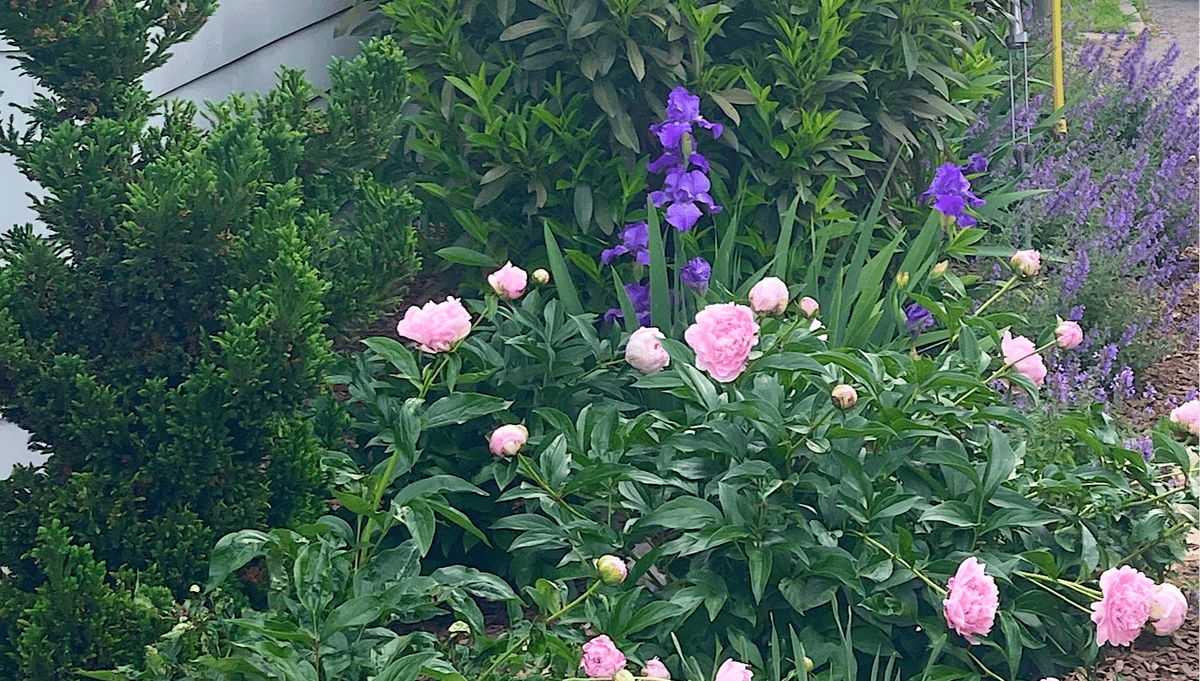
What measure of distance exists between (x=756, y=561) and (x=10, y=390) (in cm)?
125

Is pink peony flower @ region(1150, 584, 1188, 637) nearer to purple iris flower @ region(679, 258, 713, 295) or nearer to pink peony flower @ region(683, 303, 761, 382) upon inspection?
pink peony flower @ region(683, 303, 761, 382)

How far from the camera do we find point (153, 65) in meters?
2.13

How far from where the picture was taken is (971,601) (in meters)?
1.90

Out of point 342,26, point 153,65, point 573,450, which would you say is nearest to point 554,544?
point 573,450

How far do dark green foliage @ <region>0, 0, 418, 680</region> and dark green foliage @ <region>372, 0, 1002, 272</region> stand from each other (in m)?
1.18

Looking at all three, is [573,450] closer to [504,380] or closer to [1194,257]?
[504,380]

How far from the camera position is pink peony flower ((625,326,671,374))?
2.34 meters

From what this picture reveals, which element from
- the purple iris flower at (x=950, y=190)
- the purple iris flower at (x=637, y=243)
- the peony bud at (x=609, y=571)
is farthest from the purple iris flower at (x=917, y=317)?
the peony bud at (x=609, y=571)

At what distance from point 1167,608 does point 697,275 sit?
1244 millimetres

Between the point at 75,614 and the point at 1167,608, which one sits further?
the point at 1167,608

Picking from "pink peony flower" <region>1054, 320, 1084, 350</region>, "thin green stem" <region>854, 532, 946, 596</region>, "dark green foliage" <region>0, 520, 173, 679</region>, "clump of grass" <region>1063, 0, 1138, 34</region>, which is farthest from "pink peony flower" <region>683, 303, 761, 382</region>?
"clump of grass" <region>1063, 0, 1138, 34</region>

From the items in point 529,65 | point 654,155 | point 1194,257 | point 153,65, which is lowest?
point 1194,257

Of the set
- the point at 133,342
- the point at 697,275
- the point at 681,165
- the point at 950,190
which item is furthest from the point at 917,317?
the point at 133,342

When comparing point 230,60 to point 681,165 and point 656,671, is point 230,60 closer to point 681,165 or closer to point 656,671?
point 681,165
